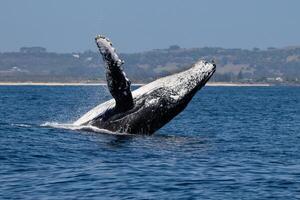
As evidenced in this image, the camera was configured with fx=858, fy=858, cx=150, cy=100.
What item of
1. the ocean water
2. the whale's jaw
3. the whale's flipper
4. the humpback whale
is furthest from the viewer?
the whale's jaw

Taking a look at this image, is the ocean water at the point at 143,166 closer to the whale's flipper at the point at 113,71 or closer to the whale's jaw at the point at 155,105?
the whale's jaw at the point at 155,105

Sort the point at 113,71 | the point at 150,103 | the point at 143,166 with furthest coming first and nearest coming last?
the point at 150,103 → the point at 113,71 → the point at 143,166

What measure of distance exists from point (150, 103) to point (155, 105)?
15cm

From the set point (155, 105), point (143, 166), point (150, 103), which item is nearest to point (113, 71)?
point (150, 103)

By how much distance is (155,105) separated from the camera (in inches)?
931

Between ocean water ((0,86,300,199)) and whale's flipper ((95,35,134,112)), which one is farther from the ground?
whale's flipper ((95,35,134,112))

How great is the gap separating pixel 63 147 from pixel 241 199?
7.02m

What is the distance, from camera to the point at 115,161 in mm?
18906

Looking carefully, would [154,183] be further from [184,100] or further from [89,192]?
[184,100]

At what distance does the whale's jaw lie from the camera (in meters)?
23.7

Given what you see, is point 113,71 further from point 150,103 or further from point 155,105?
point 155,105

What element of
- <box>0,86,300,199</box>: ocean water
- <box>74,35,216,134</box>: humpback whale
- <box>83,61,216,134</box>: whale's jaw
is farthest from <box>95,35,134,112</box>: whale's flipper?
<box>0,86,300,199</box>: ocean water

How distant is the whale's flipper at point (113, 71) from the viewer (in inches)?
878

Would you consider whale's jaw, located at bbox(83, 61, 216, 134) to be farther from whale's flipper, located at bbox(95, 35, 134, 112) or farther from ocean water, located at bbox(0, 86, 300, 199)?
whale's flipper, located at bbox(95, 35, 134, 112)
